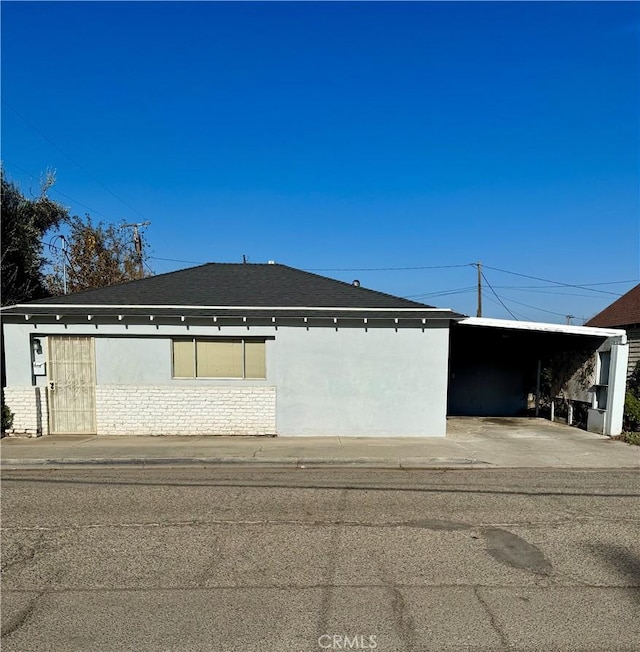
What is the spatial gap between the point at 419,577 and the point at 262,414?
292 inches

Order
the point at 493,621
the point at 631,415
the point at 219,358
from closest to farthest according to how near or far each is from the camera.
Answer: the point at 493,621 < the point at 219,358 < the point at 631,415

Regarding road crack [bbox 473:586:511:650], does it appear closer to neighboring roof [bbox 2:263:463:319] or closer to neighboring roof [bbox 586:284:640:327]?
neighboring roof [bbox 2:263:463:319]

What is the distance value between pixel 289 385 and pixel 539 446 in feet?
18.5

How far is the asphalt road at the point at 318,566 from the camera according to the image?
3.19 metres

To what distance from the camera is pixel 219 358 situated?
37.2ft

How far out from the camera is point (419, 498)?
6.41 meters

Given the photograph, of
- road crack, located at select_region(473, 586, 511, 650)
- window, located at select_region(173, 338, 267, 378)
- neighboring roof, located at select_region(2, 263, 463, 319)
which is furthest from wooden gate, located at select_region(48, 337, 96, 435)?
road crack, located at select_region(473, 586, 511, 650)

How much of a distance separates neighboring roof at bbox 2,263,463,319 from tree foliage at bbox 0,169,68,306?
5233mm

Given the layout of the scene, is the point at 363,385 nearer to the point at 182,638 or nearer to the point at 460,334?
the point at 460,334

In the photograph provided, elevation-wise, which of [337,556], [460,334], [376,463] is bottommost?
[376,463]

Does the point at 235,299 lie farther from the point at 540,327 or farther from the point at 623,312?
the point at 623,312

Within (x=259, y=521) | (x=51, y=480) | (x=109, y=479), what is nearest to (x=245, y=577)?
(x=259, y=521)

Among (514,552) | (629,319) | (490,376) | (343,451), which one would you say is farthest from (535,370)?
(514,552)

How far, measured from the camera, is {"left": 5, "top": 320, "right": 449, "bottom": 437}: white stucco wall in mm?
11125
